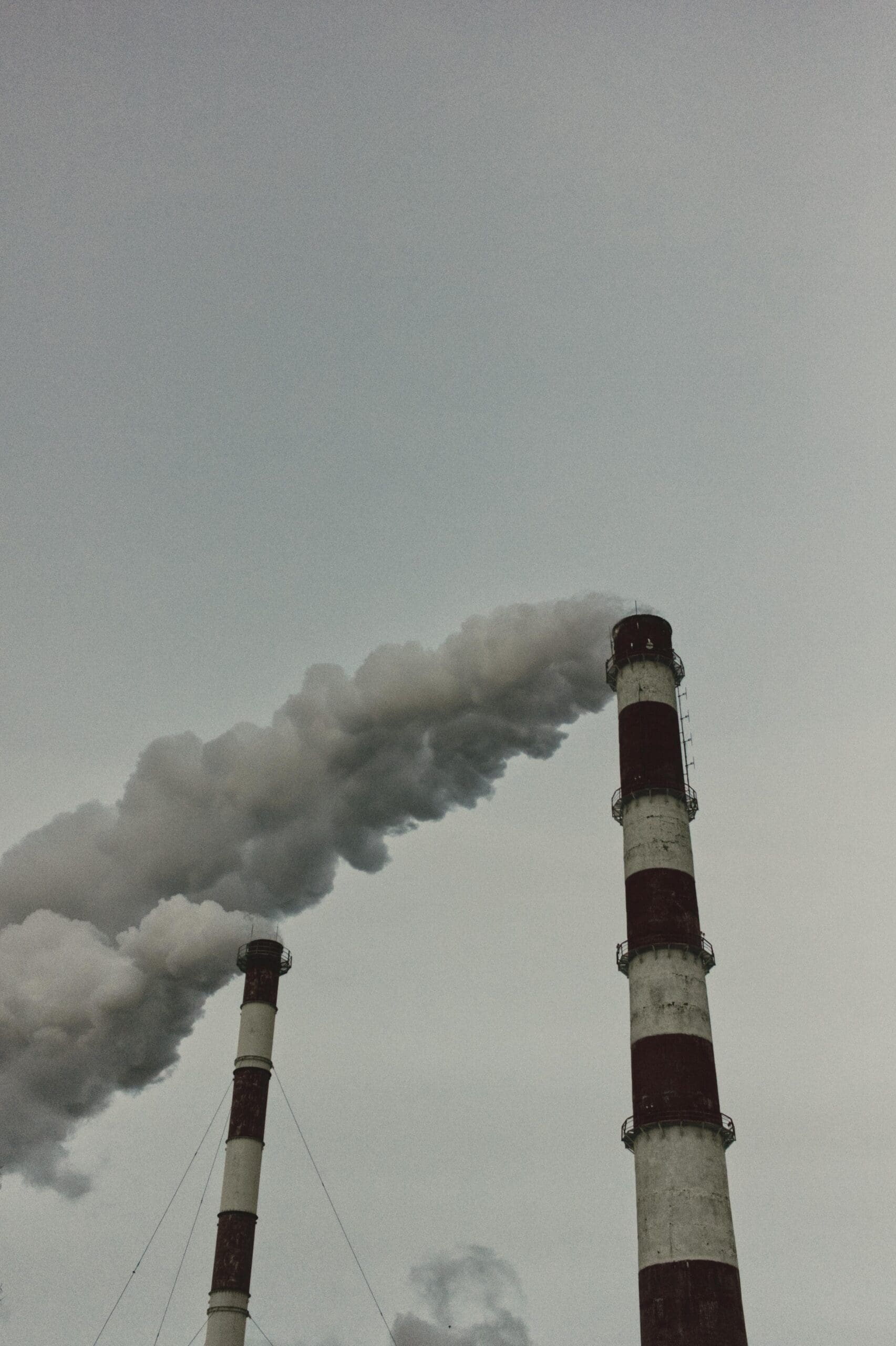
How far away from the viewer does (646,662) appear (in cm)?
4294

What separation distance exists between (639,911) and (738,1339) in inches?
478

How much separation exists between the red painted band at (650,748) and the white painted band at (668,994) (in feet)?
19.1

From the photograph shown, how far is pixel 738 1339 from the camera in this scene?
31.7 m

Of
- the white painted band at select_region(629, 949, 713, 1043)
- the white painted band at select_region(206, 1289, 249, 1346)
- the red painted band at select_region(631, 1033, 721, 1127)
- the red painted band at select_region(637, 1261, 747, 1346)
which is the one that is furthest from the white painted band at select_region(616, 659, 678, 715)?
the white painted band at select_region(206, 1289, 249, 1346)

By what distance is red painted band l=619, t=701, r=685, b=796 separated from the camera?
40375 mm

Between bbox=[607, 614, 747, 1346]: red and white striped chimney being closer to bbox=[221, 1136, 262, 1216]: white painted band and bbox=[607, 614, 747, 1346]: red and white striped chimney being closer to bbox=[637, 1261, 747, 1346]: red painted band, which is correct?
bbox=[637, 1261, 747, 1346]: red painted band

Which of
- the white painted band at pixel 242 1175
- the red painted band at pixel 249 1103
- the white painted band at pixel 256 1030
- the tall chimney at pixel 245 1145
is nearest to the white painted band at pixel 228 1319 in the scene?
the tall chimney at pixel 245 1145

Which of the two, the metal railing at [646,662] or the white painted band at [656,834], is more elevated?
the metal railing at [646,662]

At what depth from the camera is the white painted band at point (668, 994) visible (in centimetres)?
3600

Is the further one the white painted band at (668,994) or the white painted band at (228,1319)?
the white painted band at (228,1319)

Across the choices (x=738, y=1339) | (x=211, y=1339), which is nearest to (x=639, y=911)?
(x=738, y=1339)

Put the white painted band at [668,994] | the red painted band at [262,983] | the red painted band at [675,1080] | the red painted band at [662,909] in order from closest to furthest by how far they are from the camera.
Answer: the red painted band at [675,1080]
the white painted band at [668,994]
the red painted band at [662,909]
the red painted band at [262,983]

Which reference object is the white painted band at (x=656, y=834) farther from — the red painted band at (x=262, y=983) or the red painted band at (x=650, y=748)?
the red painted band at (x=262, y=983)

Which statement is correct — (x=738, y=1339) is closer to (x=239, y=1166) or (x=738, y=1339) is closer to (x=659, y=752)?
(x=659, y=752)
